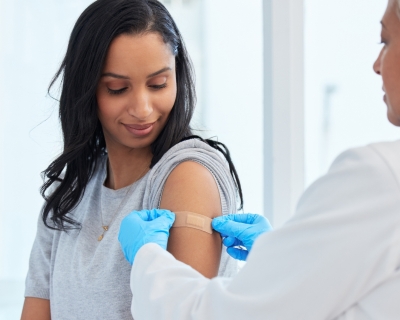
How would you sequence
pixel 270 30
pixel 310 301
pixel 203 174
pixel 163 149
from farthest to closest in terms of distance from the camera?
pixel 270 30 < pixel 163 149 < pixel 203 174 < pixel 310 301

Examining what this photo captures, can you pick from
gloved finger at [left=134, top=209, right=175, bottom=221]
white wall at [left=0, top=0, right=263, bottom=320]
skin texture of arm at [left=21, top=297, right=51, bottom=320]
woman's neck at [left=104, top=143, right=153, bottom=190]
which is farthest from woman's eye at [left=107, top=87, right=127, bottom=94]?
white wall at [left=0, top=0, right=263, bottom=320]

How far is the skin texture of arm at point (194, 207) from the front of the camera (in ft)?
4.20

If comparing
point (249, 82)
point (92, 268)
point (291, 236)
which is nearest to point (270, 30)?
point (249, 82)

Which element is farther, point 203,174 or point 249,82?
point 249,82

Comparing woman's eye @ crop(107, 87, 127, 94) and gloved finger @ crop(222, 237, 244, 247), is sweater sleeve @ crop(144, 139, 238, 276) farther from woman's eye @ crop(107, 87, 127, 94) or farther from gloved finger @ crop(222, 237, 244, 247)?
woman's eye @ crop(107, 87, 127, 94)

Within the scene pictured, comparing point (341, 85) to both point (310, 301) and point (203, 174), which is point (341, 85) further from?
point (310, 301)

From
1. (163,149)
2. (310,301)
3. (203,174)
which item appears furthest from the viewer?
(163,149)

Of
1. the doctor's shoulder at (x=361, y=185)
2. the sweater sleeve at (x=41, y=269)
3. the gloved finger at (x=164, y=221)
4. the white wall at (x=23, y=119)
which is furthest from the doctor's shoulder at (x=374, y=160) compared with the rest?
the white wall at (x=23, y=119)

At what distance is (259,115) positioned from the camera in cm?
236

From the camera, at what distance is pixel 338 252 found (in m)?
0.82

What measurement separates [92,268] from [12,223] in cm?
106

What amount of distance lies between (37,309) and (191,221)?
2.14 feet

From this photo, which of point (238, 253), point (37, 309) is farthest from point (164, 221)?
point (37, 309)

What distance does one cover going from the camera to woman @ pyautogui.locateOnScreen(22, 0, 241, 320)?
137cm
